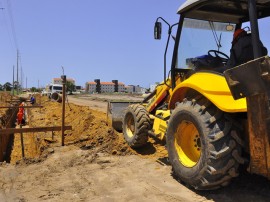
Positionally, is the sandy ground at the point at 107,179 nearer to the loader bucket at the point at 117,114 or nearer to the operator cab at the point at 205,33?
the loader bucket at the point at 117,114

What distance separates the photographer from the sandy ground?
179 inches

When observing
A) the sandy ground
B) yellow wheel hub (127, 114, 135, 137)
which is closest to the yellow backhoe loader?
the sandy ground

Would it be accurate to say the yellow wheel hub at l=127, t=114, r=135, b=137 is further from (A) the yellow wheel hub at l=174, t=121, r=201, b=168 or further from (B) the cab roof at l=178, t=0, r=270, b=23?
(B) the cab roof at l=178, t=0, r=270, b=23

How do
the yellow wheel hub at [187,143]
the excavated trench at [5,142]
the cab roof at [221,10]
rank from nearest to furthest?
1. the yellow wheel hub at [187,143]
2. the cab roof at [221,10]
3. the excavated trench at [5,142]

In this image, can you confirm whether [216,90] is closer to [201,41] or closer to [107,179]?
[201,41]

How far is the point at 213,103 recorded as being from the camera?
4273 mm

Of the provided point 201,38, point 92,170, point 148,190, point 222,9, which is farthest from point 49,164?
point 222,9

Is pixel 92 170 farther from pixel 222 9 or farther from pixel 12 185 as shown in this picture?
pixel 222 9

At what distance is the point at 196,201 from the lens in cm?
430

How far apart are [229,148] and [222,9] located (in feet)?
8.91

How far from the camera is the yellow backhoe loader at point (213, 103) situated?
3.61m

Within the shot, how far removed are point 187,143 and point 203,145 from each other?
30.6 inches

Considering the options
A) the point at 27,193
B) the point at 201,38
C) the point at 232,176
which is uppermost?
the point at 201,38

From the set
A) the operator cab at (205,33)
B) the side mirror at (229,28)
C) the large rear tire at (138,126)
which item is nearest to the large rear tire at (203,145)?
the operator cab at (205,33)
